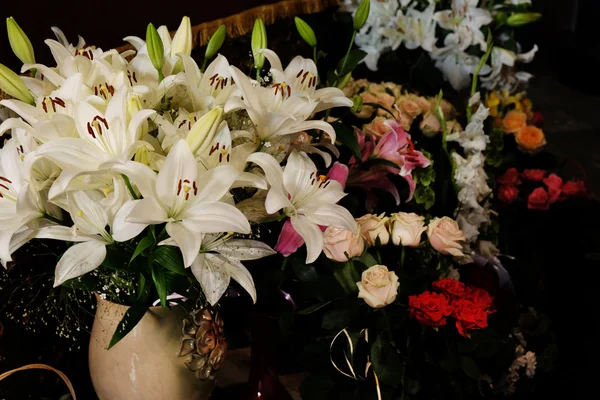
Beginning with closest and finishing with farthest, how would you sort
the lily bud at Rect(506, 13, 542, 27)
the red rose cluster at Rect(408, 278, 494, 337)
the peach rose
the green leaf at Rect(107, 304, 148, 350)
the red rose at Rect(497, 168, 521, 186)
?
the green leaf at Rect(107, 304, 148, 350) < the red rose cluster at Rect(408, 278, 494, 337) < the peach rose < the lily bud at Rect(506, 13, 542, 27) < the red rose at Rect(497, 168, 521, 186)

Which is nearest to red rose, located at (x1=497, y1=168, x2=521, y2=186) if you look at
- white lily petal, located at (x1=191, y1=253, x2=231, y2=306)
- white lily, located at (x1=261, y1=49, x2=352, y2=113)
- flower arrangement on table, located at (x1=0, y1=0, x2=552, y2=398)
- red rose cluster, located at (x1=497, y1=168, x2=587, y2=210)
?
red rose cluster, located at (x1=497, y1=168, x2=587, y2=210)

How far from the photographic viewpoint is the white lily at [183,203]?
0.56 metres

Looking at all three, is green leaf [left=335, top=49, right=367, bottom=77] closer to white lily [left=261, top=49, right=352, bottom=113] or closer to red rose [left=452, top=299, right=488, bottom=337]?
white lily [left=261, top=49, right=352, bottom=113]

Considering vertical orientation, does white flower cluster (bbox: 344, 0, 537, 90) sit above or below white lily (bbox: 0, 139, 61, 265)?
below

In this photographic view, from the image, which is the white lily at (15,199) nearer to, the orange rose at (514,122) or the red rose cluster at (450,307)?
the red rose cluster at (450,307)

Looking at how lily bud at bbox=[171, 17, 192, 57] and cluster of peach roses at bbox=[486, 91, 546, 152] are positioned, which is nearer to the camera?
lily bud at bbox=[171, 17, 192, 57]

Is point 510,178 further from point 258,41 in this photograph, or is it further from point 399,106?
point 258,41

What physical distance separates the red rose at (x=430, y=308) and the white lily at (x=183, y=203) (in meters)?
0.28

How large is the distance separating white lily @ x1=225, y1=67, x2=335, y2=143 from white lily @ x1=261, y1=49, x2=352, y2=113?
19mm

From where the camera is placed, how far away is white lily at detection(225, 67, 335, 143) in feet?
2.07

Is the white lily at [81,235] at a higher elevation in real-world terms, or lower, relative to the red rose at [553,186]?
higher

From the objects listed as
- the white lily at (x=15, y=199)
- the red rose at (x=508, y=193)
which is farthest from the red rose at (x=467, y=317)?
the red rose at (x=508, y=193)

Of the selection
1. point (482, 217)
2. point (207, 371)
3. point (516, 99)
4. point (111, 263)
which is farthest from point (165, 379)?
point (516, 99)

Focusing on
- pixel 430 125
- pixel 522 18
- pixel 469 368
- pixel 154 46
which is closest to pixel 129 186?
pixel 154 46
